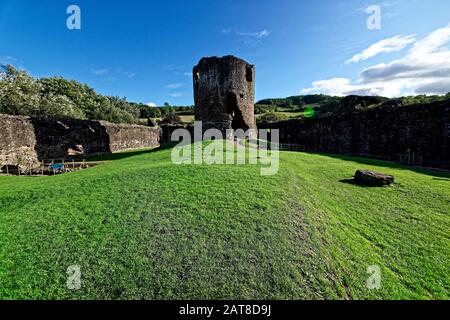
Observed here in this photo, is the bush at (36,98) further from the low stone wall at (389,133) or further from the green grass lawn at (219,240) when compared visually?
the low stone wall at (389,133)

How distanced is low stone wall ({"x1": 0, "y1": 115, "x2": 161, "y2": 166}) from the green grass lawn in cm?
1036

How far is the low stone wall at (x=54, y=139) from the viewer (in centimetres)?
1497

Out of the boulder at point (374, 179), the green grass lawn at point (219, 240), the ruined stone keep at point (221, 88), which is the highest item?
the ruined stone keep at point (221, 88)

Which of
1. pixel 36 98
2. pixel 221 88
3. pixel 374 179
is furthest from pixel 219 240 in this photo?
pixel 36 98

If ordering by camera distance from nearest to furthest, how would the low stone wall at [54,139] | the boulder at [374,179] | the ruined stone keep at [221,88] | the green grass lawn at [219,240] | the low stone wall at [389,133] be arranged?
the green grass lawn at [219,240], the boulder at [374,179], the low stone wall at [389,133], the low stone wall at [54,139], the ruined stone keep at [221,88]

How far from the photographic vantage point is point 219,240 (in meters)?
4.68

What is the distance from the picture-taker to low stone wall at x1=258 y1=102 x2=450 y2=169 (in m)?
14.8

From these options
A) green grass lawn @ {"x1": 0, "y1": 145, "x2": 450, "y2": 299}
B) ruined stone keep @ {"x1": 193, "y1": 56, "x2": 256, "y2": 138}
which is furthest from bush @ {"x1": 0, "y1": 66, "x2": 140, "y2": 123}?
green grass lawn @ {"x1": 0, "y1": 145, "x2": 450, "y2": 299}

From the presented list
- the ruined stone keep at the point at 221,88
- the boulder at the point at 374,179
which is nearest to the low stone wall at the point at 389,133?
the ruined stone keep at the point at 221,88

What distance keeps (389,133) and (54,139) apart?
85.5 feet

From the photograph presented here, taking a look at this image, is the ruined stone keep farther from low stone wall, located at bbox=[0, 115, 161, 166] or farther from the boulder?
the boulder

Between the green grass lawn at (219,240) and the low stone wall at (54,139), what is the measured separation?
34.0 ft
